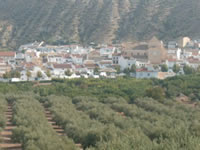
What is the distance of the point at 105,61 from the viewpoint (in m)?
65.5

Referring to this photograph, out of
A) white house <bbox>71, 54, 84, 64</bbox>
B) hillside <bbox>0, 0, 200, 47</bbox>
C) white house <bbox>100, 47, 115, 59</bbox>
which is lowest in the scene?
white house <bbox>71, 54, 84, 64</bbox>

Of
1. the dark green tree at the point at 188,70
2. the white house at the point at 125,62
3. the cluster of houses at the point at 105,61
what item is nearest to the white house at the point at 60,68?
the cluster of houses at the point at 105,61

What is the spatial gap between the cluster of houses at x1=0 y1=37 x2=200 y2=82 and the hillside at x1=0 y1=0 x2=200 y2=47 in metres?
12.4

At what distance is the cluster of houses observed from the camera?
185 feet

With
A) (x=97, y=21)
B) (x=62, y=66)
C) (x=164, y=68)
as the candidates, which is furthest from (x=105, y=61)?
(x=97, y=21)

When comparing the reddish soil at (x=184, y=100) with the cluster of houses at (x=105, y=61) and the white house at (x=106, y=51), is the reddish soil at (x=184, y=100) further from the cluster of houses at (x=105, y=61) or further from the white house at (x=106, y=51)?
the white house at (x=106, y=51)

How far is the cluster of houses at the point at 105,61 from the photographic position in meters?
56.3

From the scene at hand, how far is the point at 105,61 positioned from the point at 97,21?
38251 millimetres

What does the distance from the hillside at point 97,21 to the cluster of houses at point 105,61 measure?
12.4m

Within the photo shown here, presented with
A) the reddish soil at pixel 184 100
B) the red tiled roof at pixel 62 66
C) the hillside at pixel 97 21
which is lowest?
the reddish soil at pixel 184 100

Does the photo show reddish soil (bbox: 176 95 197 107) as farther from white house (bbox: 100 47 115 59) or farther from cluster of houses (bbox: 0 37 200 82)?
white house (bbox: 100 47 115 59)

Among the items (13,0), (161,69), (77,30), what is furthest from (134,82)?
(13,0)

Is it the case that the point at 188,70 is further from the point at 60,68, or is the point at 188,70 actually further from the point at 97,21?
the point at 97,21

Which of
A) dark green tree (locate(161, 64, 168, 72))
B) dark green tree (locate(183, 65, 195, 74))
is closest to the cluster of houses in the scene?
dark green tree (locate(161, 64, 168, 72))
